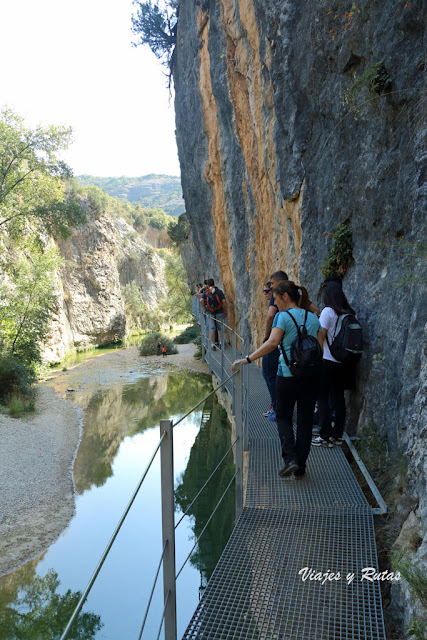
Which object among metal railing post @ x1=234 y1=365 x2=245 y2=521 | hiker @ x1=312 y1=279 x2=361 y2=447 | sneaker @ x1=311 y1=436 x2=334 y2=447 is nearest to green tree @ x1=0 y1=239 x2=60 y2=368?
metal railing post @ x1=234 y1=365 x2=245 y2=521

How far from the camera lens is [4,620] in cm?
660

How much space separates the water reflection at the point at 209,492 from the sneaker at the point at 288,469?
12.5ft

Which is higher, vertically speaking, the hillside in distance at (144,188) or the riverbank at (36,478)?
the hillside in distance at (144,188)

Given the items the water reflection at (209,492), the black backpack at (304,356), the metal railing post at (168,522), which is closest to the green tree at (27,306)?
the water reflection at (209,492)

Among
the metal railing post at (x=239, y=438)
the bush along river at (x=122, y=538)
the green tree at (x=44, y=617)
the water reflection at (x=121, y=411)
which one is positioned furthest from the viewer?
the water reflection at (x=121, y=411)

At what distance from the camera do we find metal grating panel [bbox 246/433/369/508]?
3.61 m

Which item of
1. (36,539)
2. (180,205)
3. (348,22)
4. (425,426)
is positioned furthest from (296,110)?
(180,205)

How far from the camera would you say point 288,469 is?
3.97 m

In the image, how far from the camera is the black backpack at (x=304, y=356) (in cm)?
368

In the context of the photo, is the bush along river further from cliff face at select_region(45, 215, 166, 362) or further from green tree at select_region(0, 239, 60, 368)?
cliff face at select_region(45, 215, 166, 362)

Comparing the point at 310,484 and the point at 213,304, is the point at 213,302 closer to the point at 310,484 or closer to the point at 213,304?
the point at 213,304

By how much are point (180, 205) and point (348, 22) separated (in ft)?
376

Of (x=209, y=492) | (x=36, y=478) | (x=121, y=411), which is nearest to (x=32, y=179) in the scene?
(x=121, y=411)

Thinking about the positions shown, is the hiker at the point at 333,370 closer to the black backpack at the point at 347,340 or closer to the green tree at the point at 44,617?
the black backpack at the point at 347,340
